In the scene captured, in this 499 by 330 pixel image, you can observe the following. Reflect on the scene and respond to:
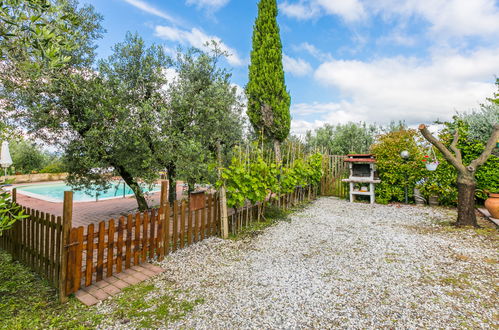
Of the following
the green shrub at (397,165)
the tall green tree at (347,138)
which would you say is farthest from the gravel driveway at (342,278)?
the tall green tree at (347,138)

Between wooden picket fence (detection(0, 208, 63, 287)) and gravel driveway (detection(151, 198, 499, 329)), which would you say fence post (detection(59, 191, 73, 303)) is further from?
gravel driveway (detection(151, 198, 499, 329))

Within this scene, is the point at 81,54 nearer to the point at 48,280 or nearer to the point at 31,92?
the point at 31,92

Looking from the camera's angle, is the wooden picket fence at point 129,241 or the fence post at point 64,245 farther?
the wooden picket fence at point 129,241

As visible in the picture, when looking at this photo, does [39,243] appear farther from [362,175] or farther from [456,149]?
[362,175]

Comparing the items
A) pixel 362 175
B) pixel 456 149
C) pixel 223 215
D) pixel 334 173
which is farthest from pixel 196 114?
pixel 334 173

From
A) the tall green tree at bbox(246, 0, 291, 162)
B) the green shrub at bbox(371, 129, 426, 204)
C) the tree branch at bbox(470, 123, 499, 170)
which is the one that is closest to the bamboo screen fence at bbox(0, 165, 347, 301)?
the tall green tree at bbox(246, 0, 291, 162)

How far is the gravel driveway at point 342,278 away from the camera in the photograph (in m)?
2.23

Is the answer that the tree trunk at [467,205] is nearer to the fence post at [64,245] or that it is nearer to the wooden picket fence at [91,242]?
the wooden picket fence at [91,242]

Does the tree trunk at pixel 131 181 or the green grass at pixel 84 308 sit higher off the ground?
the tree trunk at pixel 131 181

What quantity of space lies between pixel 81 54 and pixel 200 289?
5167mm

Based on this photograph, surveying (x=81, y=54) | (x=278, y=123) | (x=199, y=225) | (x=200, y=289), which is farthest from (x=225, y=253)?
(x=278, y=123)

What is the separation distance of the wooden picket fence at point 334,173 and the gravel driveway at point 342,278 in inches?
182

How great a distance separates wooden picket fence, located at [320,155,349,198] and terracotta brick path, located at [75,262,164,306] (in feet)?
26.8

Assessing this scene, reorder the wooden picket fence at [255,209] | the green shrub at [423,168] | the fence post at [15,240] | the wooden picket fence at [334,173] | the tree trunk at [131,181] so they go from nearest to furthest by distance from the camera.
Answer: the fence post at [15,240]
the wooden picket fence at [255,209]
the tree trunk at [131,181]
the green shrub at [423,168]
the wooden picket fence at [334,173]
